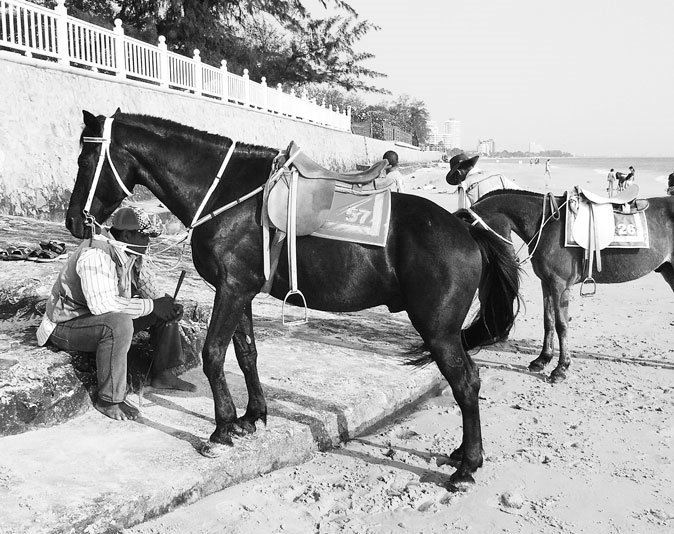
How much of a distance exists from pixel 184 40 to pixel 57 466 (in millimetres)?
22405

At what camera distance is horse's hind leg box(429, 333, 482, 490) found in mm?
3562

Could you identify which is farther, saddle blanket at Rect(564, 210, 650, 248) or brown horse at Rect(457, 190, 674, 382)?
saddle blanket at Rect(564, 210, 650, 248)

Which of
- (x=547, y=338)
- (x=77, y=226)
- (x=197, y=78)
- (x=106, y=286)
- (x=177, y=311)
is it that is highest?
(x=197, y=78)

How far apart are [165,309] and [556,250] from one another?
359 cm

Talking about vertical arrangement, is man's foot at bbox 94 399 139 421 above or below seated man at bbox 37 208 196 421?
below

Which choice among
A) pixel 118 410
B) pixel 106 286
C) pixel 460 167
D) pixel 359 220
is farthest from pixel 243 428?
pixel 460 167

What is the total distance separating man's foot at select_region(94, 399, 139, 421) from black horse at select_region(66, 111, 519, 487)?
24.6 inches

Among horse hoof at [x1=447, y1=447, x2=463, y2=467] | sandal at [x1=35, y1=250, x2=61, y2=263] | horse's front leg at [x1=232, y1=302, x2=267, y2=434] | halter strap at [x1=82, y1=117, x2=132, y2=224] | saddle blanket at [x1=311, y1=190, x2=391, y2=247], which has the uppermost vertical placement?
halter strap at [x1=82, y1=117, x2=132, y2=224]

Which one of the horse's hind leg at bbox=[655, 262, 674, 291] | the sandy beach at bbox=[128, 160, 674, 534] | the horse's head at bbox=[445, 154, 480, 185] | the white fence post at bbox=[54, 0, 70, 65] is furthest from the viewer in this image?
the white fence post at bbox=[54, 0, 70, 65]

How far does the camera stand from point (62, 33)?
10.3 metres

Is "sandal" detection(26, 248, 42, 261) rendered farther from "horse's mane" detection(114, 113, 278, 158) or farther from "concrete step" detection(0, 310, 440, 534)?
"horse's mane" detection(114, 113, 278, 158)

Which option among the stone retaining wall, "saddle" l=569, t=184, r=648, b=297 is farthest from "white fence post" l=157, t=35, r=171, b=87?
"saddle" l=569, t=184, r=648, b=297

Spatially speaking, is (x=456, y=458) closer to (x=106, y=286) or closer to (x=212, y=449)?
(x=212, y=449)

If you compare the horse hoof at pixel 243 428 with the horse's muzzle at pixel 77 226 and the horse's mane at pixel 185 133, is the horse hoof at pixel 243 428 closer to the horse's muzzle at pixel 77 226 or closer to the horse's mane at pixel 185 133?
the horse's muzzle at pixel 77 226
